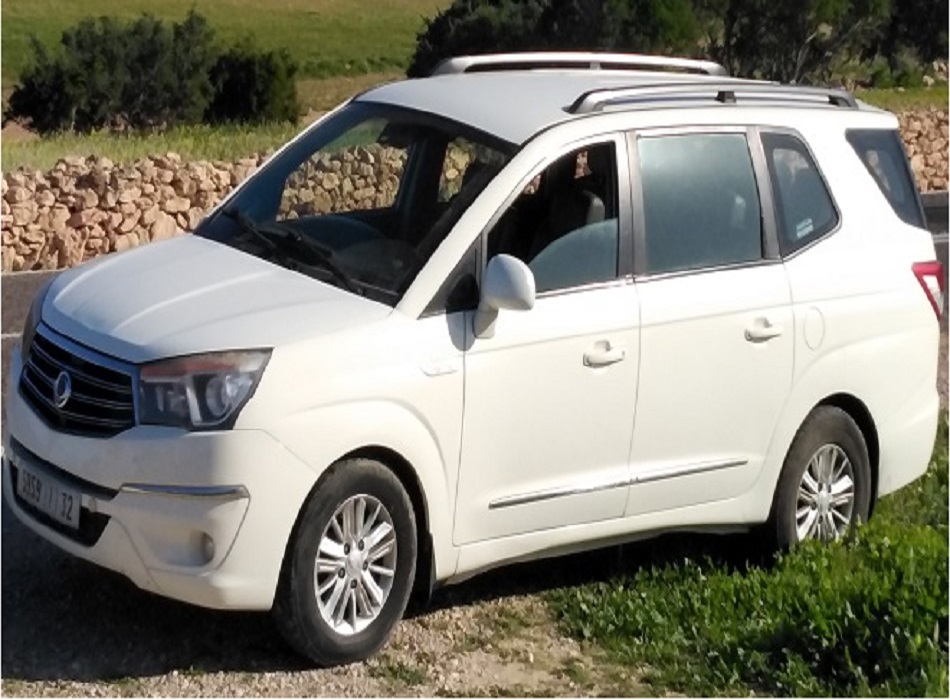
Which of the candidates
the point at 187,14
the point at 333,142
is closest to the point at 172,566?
the point at 333,142

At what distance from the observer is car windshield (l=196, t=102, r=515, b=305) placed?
22.6 feet

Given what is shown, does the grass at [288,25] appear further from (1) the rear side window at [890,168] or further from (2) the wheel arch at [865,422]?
(2) the wheel arch at [865,422]

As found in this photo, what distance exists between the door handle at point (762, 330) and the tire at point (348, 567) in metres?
1.59

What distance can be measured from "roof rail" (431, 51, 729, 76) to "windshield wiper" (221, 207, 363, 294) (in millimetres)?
1235

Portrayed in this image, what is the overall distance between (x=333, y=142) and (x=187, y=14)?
109 ft

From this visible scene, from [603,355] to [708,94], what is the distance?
1.36 metres

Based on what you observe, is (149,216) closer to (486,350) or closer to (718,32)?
(486,350)

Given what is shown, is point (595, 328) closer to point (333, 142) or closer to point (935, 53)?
point (333, 142)

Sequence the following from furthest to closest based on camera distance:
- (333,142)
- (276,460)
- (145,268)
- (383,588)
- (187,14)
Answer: (187,14), (333,142), (145,268), (383,588), (276,460)

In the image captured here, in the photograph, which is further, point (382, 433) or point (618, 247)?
point (618, 247)

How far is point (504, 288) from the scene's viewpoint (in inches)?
258

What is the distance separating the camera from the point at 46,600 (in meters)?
7.05

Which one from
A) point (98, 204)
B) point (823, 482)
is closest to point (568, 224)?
point (823, 482)

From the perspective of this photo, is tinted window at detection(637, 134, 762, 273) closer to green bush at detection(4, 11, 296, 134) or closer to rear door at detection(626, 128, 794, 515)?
rear door at detection(626, 128, 794, 515)
